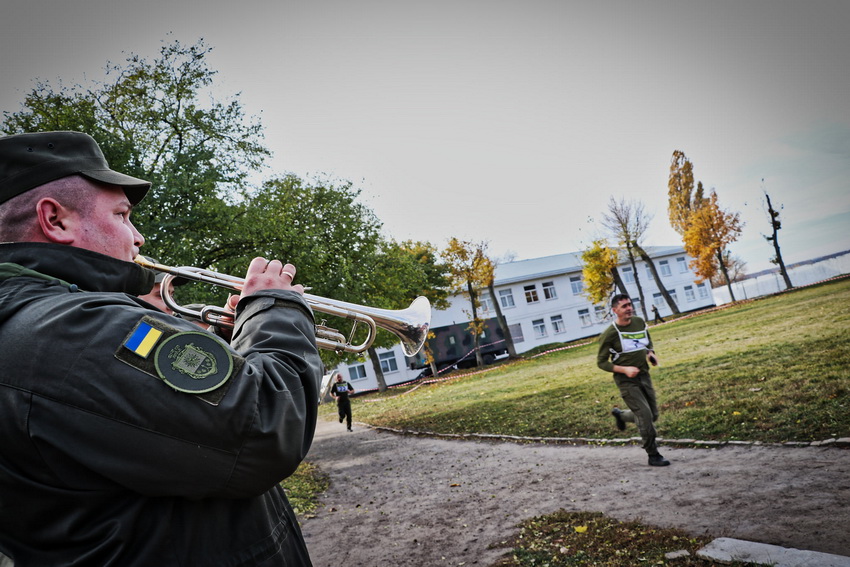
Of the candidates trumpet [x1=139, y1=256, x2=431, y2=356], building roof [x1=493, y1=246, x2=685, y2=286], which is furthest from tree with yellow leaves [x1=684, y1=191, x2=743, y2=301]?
trumpet [x1=139, y1=256, x2=431, y2=356]

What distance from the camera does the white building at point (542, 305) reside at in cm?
4791

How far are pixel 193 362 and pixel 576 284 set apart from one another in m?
55.2

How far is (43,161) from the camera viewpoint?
1.59 m

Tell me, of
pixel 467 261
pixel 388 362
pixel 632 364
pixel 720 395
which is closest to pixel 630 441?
pixel 632 364

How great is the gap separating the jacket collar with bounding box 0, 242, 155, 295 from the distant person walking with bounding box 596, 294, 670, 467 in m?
7.33

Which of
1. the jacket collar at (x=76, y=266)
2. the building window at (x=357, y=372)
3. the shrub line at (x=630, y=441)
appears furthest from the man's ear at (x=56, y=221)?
the building window at (x=357, y=372)

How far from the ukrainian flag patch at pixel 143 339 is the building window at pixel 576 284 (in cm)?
5449

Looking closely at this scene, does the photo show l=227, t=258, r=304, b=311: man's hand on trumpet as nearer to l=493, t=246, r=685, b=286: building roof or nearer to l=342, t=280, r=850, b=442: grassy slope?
l=342, t=280, r=850, b=442: grassy slope

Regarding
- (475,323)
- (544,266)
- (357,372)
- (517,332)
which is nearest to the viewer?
(475,323)

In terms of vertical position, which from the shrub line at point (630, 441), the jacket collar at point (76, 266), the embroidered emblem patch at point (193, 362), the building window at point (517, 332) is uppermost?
the jacket collar at point (76, 266)

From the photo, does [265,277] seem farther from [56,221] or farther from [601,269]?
[601,269]

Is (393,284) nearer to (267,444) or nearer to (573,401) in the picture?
(573,401)

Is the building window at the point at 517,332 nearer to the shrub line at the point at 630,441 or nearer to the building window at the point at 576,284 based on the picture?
the building window at the point at 576,284

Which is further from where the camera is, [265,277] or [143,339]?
[265,277]
